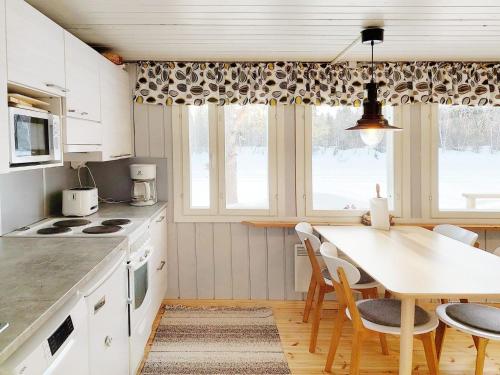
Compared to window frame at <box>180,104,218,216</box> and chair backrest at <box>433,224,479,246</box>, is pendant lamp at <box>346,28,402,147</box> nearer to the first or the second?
chair backrest at <box>433,224,479,246</box>

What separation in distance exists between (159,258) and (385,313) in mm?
1800

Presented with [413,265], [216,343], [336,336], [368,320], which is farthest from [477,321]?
[216,343]

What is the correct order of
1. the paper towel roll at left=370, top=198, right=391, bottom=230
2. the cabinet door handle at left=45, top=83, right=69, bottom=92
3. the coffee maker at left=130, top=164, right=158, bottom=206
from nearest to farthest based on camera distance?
the cabinet door handle at left=45, top=83, right=69, bottom=92
the paper towel roll at left=370, top=198, right=391, bottom=230
the coffee maker at left=130, top=164, right=158, bottom=206

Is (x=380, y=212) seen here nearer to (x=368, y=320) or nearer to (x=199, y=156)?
(x=368, y=320)

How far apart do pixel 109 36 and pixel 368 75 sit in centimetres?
210

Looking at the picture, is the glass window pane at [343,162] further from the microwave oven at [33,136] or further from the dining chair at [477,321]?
the microwave oven at [33,136]

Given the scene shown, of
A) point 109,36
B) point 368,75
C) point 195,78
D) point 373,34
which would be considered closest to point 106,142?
point 109,36

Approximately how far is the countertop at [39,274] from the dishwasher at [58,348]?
0.13ft

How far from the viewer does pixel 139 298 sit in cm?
278

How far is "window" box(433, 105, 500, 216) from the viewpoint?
4012mm

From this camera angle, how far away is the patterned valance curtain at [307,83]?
3895 mm

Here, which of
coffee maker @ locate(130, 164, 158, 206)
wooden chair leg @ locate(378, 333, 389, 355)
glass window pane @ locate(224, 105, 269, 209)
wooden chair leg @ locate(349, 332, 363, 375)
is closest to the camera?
wooden chair leg @ locate(349, 332, 363, 375)

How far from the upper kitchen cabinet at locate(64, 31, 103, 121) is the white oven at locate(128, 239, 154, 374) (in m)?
0.89

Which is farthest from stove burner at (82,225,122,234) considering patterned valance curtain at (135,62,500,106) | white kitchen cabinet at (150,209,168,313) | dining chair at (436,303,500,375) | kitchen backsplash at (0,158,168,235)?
dining chair at (436,303,500,375)
